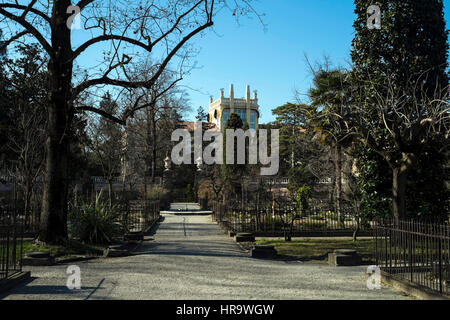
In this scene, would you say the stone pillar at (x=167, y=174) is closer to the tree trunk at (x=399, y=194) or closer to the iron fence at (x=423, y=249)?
the tree trunk at (x=399, y=194)

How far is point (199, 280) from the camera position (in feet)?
25.6

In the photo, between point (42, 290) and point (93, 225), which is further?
point (93, 225)

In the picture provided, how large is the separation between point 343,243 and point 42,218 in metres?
9.73

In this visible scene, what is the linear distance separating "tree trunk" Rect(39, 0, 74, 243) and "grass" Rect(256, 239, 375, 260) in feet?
21.2

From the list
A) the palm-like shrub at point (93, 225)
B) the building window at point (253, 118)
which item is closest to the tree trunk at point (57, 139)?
the palm-like shrub at point (93, 225)

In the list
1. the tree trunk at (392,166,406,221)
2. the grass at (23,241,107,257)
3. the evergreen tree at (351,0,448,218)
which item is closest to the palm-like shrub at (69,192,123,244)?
the grass at (23,241,107,257)

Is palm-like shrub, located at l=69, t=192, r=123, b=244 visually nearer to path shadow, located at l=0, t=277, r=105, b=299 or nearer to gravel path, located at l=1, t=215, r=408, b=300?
gravel path, located at l=1, t=215, r=408, b=300

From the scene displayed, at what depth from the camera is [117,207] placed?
14.9 metres

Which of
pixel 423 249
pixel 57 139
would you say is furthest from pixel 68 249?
pixel 423 249

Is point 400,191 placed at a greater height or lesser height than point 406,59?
lesser

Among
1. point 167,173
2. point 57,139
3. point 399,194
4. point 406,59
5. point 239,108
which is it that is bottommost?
point 399,194

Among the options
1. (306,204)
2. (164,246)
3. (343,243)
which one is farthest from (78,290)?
(306,204)

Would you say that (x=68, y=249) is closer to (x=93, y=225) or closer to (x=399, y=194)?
(x=93, y=225)

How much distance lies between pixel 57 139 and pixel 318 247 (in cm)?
863
